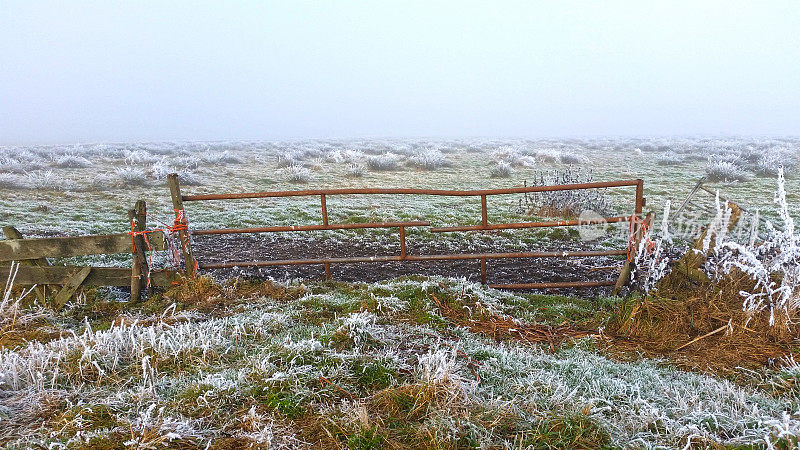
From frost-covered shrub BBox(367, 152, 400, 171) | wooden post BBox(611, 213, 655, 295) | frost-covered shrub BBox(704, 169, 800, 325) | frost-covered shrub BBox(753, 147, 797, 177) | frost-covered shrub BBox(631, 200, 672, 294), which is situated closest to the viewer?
frost-covered shrub BBox(704, 169, 800, 325)

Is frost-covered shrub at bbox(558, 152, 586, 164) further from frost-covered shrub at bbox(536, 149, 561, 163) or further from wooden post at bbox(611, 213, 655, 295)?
wooden post at bbox(611, 213, 655, 295)

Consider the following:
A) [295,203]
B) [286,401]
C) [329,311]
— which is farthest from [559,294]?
[295,203]

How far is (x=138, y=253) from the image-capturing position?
5.16 meters

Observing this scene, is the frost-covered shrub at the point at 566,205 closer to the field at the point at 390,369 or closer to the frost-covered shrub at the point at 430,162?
the field at the point at 390,369

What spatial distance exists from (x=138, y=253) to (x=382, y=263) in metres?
3.74

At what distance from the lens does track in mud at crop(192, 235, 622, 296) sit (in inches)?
272

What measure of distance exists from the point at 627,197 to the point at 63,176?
66.0 ft

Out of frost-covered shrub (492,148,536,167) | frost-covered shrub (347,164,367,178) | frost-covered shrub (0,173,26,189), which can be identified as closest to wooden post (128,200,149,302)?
frost-covered shrub (0,173,26,189)

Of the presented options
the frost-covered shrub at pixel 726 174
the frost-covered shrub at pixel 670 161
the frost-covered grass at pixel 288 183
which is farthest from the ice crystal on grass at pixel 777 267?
the frost-covered shrub at pixel 670 161

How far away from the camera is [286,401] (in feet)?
9.68

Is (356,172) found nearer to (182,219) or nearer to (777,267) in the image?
(182,219)

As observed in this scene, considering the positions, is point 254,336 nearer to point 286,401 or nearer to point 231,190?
point 286,401

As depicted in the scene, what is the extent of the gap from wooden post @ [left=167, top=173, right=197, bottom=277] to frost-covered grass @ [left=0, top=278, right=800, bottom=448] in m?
1.67

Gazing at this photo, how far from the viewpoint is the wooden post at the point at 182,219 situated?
5285 mm
